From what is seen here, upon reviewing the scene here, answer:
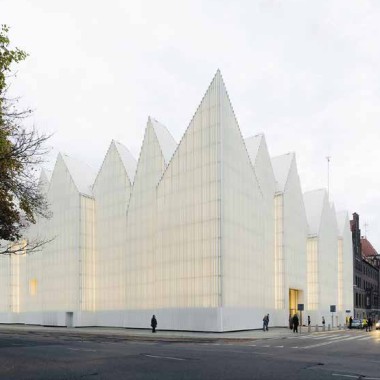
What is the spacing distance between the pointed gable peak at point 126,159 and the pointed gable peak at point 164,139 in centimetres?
584

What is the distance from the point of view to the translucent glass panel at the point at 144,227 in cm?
4950

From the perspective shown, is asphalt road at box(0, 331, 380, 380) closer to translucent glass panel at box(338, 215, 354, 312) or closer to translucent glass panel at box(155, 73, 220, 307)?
translucent glass panel at box(155, 73, 220, 307)

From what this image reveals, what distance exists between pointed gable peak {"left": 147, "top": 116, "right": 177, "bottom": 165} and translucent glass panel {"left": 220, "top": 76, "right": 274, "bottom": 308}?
24.7ft

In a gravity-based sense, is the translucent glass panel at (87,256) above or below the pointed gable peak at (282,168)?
below

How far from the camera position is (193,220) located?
44375 millimetres

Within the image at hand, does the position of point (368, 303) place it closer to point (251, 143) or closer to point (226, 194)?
point (251, 143)

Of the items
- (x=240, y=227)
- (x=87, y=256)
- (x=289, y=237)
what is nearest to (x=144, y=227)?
(x=87, y=256)

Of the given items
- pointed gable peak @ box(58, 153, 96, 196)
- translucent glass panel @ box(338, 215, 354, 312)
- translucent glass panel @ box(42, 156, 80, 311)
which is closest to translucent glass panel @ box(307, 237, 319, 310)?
translucent glass panel @ box(338, 215, 354, 312)

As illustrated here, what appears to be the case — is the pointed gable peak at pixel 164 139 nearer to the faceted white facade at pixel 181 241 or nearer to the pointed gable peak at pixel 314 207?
the faceted white facade at pixel 181 241

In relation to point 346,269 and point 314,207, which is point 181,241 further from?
point 346,269

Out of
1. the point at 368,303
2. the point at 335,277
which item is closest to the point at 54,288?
the point at 335,277

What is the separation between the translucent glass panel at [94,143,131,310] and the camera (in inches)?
2125

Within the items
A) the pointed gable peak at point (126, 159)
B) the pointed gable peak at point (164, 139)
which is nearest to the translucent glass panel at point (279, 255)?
the pointed gable peak at point (164, 139)

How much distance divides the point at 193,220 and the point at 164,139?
37.1ft
